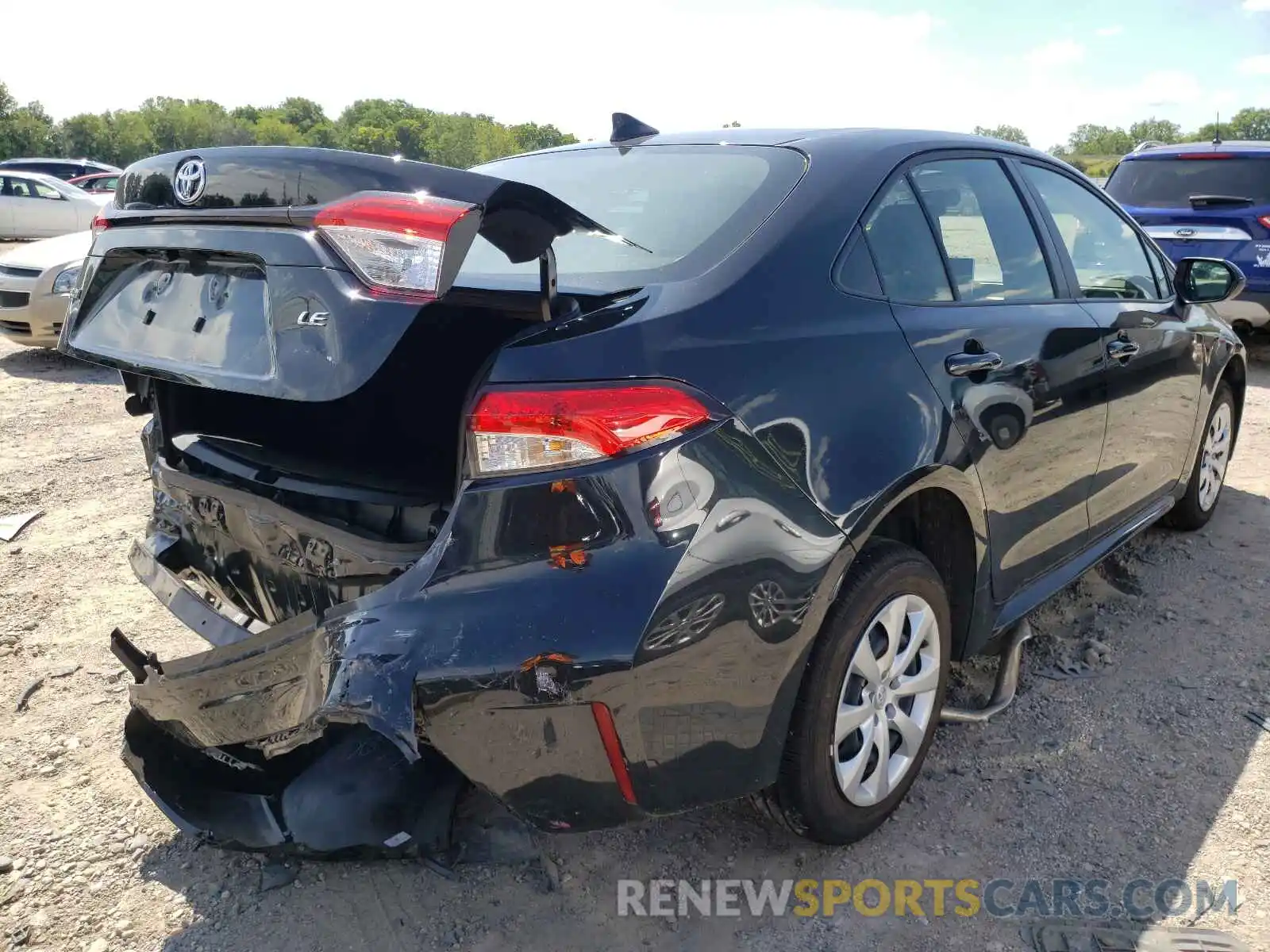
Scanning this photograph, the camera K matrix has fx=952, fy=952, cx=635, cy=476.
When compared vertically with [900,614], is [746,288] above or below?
above

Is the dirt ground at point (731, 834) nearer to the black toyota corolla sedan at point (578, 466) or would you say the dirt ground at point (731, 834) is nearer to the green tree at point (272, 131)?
the black toyota corolla sedan at point (578, 466)

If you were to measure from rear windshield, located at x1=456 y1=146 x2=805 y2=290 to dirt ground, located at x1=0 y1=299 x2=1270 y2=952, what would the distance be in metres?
1.38

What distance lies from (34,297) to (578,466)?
7.61 m

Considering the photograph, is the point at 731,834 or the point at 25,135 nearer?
the point at 731,834

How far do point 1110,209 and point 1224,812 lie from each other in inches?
84.4

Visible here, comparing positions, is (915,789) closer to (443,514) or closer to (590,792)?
(590,792)

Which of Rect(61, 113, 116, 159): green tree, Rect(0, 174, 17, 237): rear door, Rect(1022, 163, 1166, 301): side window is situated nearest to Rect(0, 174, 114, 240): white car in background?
Rect(0, 174, 17, 237): rear door

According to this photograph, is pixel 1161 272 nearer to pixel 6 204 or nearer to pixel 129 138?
pixel 6 204

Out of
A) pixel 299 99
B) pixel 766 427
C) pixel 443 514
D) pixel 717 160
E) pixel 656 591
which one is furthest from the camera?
pixel 299 99

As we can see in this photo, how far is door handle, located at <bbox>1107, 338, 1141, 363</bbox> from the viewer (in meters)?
3.02

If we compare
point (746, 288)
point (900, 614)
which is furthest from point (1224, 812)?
point (746, 288)

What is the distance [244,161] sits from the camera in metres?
1.93

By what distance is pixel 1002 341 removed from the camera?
2529mm

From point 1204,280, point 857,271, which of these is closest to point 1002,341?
point 857,271
